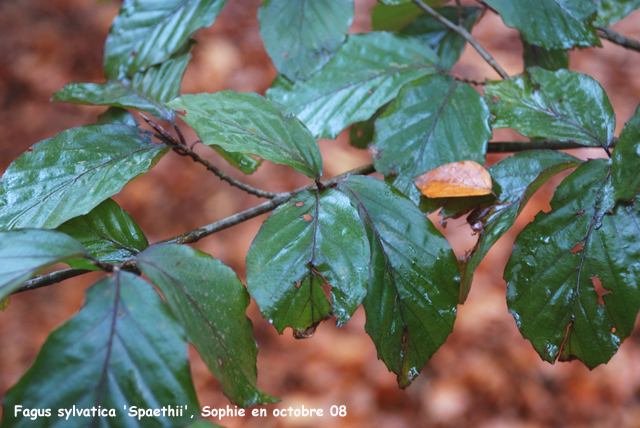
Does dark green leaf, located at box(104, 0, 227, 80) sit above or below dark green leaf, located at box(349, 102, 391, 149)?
above

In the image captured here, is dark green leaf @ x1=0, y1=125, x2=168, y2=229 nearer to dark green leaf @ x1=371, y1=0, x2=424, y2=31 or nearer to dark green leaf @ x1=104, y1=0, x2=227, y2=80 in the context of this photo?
dark green leaf @ x1=104, y1=0, x2=227, y2=80

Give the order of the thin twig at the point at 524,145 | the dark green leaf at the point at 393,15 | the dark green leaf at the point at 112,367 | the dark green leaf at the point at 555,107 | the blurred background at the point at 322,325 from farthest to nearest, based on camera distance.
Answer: the blurred background at the point at 322,325 → the dark green leaf at the point at 393,15 → the thin twig at the point at 524,145 → the dark green leaf at the point at 555,107 → the dark green leaf at the point at 112,367

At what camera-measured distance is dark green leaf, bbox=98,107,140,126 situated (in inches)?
24.7

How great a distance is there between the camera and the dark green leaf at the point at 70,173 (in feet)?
1.61

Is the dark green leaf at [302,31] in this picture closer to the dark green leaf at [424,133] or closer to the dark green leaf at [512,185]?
the dark green leaf at [424,133]

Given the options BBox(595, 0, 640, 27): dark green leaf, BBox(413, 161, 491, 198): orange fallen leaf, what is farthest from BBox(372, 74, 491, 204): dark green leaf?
BBox(595, 0, 640, 27): dark green leaf

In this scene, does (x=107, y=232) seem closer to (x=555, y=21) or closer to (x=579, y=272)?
(x=579, y=272)

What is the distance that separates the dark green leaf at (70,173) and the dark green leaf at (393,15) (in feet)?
1.74

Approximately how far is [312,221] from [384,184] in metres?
0.10

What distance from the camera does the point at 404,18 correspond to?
2.74 feet

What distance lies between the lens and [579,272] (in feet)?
1.61

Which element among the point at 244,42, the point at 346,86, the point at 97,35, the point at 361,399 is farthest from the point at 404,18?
the point at 97,35

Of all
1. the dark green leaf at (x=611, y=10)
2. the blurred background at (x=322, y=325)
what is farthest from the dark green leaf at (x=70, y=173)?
the blurred background at (x=322, y=325)

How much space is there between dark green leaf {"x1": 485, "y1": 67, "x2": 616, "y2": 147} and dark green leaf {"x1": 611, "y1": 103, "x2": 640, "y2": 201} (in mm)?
85
